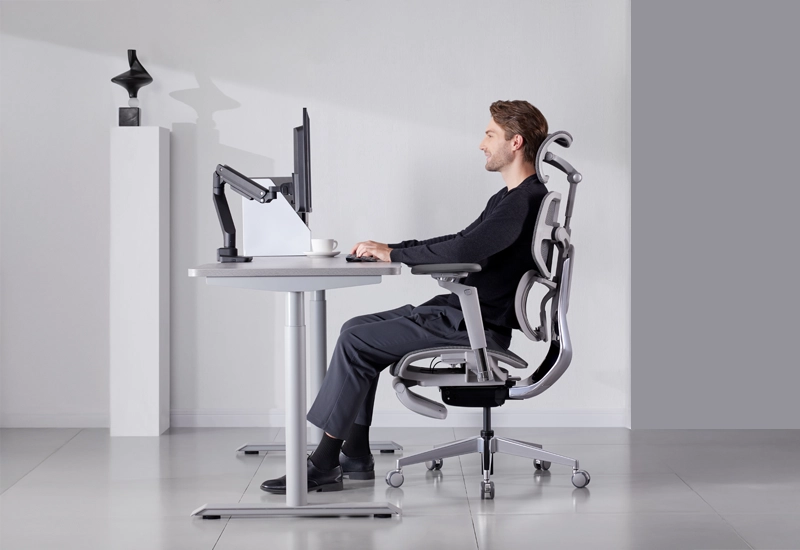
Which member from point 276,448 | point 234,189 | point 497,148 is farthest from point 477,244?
point 276,448

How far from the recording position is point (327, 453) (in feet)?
10.4

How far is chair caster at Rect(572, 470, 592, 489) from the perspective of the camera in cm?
324

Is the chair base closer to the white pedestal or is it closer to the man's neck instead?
the man's neck

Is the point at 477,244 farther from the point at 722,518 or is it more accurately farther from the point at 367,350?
the point at 722,518

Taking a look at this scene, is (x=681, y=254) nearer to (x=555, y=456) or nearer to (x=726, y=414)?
(x=726, y=414)

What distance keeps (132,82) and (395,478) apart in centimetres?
222

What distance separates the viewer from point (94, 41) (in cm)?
435

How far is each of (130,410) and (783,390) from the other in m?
3.06

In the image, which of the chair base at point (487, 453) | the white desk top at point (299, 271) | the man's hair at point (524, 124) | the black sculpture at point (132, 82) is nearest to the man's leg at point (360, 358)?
the chair base at point (487, 453)

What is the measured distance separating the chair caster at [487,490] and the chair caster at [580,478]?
12.7 inches

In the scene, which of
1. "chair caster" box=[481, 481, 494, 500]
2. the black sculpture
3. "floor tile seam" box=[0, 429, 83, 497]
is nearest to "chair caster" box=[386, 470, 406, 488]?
"chair caster" box=[481, 481, 494, 500]

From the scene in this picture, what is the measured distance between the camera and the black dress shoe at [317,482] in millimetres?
3174

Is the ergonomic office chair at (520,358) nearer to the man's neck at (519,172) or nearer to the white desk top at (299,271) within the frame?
the man's neck at (519,172)

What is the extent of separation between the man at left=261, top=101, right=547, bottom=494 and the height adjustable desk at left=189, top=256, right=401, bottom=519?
0.81 feet
